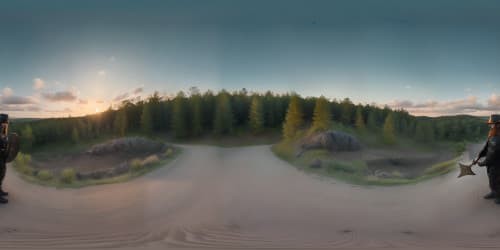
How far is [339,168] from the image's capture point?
10.6 metres

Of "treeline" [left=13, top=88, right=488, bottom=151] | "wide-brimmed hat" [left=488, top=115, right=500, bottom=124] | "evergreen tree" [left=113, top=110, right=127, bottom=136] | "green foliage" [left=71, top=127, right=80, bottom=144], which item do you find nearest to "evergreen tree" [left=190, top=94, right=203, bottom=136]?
"treeline" [left=13, top=88, right=488, bottom=151]

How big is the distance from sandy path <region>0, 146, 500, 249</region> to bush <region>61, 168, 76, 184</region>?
0.80 m

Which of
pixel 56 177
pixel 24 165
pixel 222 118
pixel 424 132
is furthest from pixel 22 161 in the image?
pixel 424 132

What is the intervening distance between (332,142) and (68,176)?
422 inches

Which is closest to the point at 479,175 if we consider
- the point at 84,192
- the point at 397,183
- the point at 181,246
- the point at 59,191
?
the point at 397,183

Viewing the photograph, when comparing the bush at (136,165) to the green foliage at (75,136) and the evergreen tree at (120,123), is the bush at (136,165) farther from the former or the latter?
the green foliage at (75,136)

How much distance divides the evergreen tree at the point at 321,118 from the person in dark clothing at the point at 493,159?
27.8ft

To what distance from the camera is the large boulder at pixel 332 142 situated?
13500 millimetres

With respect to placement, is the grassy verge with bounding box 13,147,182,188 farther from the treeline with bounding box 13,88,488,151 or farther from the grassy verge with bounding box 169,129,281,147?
the grassy verge with bounding box 169,129,281,147

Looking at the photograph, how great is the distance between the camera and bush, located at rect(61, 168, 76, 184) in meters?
8.85

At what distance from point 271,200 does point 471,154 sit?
490cm

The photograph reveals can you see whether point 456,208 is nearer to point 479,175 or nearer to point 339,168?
point 479,175

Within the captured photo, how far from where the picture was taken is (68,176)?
352 inches

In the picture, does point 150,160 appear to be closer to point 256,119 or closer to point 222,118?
point 222,118
